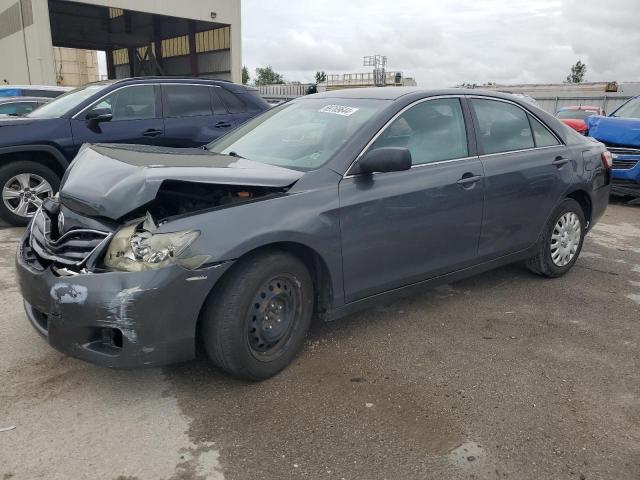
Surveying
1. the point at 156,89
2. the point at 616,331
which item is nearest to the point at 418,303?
the point at 616,331

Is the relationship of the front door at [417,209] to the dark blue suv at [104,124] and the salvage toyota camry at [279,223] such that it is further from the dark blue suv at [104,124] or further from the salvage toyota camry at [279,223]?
the dark blue suv at [104,124]

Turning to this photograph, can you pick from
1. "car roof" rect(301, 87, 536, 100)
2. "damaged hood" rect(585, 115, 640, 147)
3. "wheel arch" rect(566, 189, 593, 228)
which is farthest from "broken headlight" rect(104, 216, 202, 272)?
"damaged hood" rect(585, 115, 640, 147)

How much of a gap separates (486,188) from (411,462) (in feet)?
7.31

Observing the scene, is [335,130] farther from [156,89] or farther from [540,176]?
[156,89]

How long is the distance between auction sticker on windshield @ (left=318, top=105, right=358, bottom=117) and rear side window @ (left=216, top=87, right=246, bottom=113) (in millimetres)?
3876

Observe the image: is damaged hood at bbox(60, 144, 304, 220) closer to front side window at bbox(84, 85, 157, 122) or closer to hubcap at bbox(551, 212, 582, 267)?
hubcap at bbox(551, 212, 582, 267)

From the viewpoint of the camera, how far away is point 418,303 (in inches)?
170

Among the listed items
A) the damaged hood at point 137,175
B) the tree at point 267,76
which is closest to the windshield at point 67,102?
the damaged hood at point 137,175

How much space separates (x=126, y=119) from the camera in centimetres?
668

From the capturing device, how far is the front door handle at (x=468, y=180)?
12.6 feet

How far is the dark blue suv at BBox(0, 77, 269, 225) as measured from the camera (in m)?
6.14

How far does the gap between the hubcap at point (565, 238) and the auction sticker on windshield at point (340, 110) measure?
2.25 meters

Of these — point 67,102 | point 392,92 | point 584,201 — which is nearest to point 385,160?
point 392,92

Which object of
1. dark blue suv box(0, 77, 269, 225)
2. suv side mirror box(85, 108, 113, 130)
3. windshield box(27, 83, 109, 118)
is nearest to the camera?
dark blue suv box(0, 77, 269, 225)
